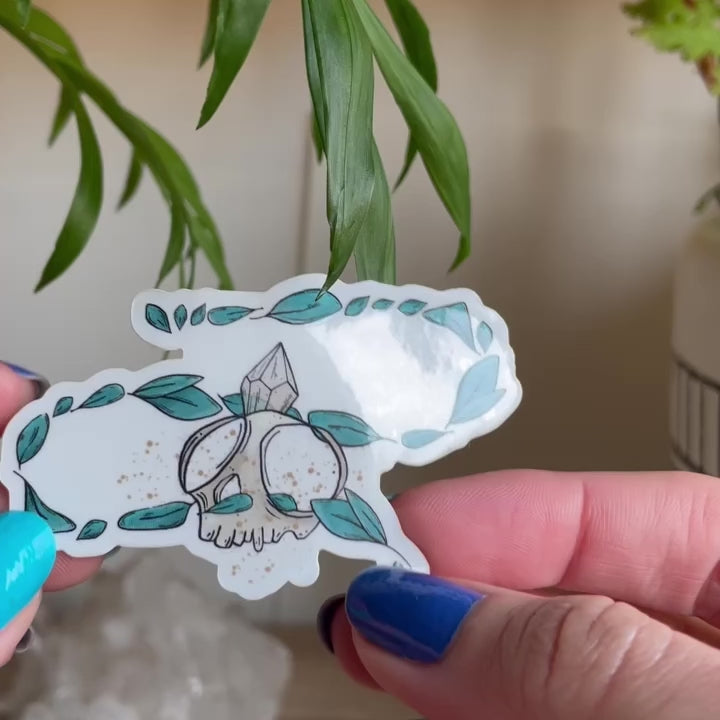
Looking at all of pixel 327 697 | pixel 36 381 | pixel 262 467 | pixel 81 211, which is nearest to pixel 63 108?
pixel 81 211

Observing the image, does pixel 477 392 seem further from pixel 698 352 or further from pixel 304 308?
pixel 698 352

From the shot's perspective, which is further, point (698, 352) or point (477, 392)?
point (698, 352)

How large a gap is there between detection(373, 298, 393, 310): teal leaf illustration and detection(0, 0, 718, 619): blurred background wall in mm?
328

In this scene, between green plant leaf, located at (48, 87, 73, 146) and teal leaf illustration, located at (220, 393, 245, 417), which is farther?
green plant leaf, located at (48, 87, 73, 146)

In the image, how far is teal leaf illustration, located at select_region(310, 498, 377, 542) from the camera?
0.40 m

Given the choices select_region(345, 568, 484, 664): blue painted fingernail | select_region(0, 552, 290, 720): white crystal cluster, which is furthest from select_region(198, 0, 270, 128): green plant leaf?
select_region(0, 552, 290, 720): white crystal cluster

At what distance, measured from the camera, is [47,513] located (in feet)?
1.32

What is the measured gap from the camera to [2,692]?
0.64m

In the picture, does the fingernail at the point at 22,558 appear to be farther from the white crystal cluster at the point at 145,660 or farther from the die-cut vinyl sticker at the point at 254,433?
the white crystal cluster at the point at 145,660

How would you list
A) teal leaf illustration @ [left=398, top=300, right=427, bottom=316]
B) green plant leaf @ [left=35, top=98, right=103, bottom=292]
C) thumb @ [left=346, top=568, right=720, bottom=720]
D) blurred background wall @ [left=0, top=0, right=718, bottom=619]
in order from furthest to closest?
blurred background wall @ [left=0, top=0, right=718, bottom=619]
green plant leaf @ [left=35, top=98, right=103, bottom=292]
teal leaf illustration @ [left=398, top=300, right=427, bottom=316]
thumb @ [left=346, top=568, right=720, bottom=720]

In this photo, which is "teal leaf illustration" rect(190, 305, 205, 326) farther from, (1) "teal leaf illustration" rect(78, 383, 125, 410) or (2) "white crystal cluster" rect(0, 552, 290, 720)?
(2) "white crystal cluster" rect(0, 552, 290, 720)

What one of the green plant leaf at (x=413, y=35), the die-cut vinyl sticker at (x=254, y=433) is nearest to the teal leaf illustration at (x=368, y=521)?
the die-cut vinyl sticker at (x=254, y=433)

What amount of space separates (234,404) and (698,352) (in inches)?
13.2

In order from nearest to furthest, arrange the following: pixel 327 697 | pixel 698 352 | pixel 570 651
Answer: pixel 570 651, pixel 698 352, pixel 327 697
